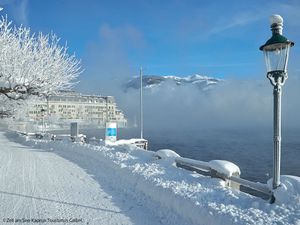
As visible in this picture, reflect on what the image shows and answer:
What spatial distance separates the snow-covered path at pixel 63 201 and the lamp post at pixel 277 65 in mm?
2970

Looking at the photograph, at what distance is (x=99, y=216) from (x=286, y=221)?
4053mm

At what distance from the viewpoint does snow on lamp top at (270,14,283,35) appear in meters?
8.43

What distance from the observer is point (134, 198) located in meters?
10.7

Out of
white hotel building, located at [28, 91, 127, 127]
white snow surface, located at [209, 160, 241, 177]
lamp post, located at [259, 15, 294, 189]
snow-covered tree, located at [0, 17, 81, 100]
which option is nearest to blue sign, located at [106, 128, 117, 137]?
snow-covered tree, located at [0, 17, 81, 100]

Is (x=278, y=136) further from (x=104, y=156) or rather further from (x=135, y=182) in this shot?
(x=104, y=156)

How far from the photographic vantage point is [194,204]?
851 cm

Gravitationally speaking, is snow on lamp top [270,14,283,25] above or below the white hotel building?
below

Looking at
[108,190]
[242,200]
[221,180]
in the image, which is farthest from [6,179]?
[242,200]

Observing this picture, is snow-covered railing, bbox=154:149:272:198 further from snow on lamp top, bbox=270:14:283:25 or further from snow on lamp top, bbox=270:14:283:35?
snow on lamp top, bbox=270:14:283:25

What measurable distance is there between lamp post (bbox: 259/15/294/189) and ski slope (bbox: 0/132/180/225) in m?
2.97

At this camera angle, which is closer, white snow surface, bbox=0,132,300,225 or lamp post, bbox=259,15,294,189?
white snow surface, bbox=0,132,300,225

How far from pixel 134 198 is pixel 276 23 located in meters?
5.79

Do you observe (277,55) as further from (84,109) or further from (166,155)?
(84,109)

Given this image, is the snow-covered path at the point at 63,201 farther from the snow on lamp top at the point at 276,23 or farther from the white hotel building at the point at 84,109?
the white hotel building at the point at 84,109
